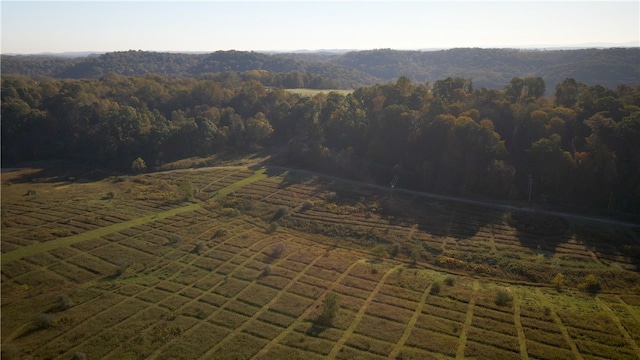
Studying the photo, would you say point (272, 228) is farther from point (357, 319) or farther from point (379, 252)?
point (357, 319)

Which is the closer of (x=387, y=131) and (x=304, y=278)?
(x=304, y=278)

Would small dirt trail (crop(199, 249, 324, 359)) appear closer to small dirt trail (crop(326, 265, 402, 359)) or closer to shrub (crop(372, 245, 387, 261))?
shrub (crop(372, 245, 387, 261))

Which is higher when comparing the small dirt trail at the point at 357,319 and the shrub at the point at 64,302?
the shrub at the point at 64,302

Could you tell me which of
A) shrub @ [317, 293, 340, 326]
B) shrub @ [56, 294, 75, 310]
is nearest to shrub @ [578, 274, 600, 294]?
shrub @ [317, 293, 340, 326]

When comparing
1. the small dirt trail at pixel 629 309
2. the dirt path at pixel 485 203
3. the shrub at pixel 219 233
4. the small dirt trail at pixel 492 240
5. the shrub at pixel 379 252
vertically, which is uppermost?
the dirt path at pixel 485 203

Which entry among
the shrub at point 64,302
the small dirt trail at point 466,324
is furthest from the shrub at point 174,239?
the small dirt trail at point 466,324

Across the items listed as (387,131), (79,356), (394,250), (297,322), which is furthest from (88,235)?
(387,131)

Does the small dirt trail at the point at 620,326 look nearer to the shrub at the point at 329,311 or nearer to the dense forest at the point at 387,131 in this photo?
the dense forest at the point at 387,131
